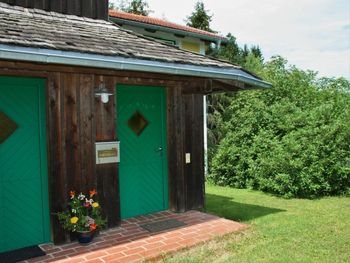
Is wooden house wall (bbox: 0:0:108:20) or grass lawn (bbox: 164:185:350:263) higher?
wooden house wall (bbox: 0:0:108:20)

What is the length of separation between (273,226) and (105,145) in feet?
10.8

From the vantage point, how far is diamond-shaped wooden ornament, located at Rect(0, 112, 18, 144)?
520 cm

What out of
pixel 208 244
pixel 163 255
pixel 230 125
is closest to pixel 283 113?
pixel 230 125

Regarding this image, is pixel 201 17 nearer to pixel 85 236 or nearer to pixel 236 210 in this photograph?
pixel 236 210

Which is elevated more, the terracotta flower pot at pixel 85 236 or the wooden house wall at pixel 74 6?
the wooden house wall at pixel 74 6

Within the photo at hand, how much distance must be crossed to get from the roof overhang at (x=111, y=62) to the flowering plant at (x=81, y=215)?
6.84 feet

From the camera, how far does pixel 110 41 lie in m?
5.71

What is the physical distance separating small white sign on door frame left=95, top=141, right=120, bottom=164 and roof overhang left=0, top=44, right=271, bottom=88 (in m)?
1.54

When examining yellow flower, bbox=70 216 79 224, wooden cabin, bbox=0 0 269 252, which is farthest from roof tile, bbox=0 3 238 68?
yellow flower, bbox=70 216 79 224

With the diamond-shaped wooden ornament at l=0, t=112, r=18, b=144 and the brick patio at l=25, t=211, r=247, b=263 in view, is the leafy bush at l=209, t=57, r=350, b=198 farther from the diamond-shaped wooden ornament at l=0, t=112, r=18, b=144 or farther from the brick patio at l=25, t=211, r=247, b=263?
the diamond-shaped wooden ornament at l=0, t=112, r=18, b=144

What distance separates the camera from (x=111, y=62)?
479cm

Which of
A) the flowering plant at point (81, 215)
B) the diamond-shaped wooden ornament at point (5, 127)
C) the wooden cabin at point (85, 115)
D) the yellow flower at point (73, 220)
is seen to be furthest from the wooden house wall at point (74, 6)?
the yellow flower at point (73, 220)

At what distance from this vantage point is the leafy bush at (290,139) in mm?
9367

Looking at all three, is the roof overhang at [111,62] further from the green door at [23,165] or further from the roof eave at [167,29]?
the roof eave at [167,29]
